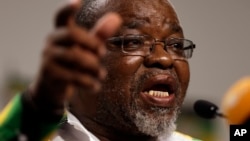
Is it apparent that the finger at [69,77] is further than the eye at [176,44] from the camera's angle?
No

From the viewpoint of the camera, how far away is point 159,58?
3.93ft

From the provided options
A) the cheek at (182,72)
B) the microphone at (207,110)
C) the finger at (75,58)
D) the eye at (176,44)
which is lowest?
the microphone at (207,110)

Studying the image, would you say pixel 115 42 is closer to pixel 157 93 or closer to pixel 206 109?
pixel 157 93

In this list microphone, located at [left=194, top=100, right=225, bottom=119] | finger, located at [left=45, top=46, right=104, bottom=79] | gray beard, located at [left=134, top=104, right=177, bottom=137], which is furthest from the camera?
microphone, located at [left=194, top=100, right=225, bottom=119]

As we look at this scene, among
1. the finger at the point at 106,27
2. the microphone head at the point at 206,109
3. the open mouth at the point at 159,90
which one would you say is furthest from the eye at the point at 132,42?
the finger at the point at 106,27

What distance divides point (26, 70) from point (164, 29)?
0.71 meters

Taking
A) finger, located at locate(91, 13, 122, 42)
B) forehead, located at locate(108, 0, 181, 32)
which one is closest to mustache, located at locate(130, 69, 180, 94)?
forehead, located at locate(108, 0, 181, 32)

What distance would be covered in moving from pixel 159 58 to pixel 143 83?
0.22ft

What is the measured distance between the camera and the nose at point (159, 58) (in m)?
1.19

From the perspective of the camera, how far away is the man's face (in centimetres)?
119

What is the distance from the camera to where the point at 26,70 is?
71.3 inches

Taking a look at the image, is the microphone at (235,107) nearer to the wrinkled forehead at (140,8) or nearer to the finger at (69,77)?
the wrinkled forehead at (140,8)

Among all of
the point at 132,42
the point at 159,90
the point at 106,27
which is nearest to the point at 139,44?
the point at 132,42

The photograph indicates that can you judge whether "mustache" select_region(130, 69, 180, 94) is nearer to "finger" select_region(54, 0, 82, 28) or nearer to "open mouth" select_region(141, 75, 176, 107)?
"open mouth" select_region(141, 75, 176, 107)
